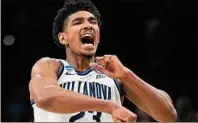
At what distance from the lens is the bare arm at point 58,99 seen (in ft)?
8.32

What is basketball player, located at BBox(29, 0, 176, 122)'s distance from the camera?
2.61 meters

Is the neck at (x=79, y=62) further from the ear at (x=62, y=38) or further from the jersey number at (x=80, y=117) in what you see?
the jersey number at (x=80, y=117)

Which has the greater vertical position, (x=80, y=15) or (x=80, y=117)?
(x=80, y=15)

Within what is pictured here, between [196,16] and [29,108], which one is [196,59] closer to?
[196,16]

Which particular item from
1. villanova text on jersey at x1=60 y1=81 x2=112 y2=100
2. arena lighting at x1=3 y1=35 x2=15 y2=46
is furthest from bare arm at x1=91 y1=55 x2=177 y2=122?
arena lighting at x1=3 y1=35 x2=15 y2=46

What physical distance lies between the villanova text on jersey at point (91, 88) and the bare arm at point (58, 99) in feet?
0.74

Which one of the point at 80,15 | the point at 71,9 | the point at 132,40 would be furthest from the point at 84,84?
the point at 132,40

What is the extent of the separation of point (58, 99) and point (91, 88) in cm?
55

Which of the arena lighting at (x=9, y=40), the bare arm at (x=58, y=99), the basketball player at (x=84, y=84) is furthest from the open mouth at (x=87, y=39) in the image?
→ the arena lighting at (x=9, y=40)

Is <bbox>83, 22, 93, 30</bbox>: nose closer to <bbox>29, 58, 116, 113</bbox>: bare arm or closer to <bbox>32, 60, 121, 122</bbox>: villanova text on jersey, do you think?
<bbox>32, 60, 121, 122</bbox>: villanova text on jersey

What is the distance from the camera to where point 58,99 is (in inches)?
103

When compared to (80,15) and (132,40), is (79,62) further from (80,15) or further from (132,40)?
(132,40)

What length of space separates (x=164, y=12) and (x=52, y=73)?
401 cm

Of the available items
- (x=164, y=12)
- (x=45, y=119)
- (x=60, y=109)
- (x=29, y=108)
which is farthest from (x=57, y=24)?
(x=164, y=12)
